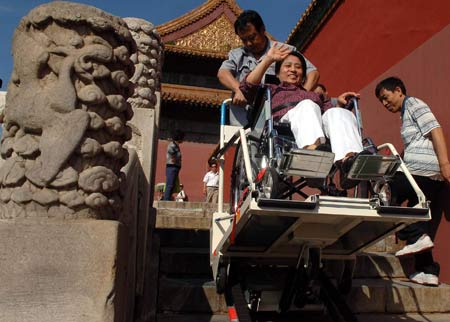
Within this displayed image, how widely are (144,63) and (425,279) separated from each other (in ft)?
10.4

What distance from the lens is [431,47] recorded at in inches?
161

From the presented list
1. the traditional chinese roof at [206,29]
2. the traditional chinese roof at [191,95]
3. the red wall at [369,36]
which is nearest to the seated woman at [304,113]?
the red wall at [369,36]

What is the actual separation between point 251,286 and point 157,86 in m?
2.58

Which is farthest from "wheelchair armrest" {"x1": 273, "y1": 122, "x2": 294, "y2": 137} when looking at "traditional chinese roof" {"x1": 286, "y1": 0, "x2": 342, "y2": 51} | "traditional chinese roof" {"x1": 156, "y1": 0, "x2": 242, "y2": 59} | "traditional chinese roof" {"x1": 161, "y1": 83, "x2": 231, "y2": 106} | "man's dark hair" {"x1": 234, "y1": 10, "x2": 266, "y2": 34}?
"traditional chinese roof" {"x1": 156, "y1": 0, "x2": 242, "y2": 59}

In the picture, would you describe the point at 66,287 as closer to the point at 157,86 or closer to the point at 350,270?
the point at 350,270

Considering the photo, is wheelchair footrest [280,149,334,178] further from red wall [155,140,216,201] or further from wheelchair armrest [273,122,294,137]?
red wall [155,140,216,201]

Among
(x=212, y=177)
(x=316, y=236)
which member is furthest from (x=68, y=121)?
(x=212, y=177)

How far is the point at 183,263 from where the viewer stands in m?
3.53

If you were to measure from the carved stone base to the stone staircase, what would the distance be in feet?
4.14

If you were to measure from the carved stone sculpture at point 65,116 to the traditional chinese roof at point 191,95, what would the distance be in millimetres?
11978

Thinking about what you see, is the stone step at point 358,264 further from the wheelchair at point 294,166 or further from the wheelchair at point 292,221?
the wheelchair at point 294,166

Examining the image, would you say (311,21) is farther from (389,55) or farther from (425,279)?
(425,279)

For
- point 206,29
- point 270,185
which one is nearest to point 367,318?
point 270,185

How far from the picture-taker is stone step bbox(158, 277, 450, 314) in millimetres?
3016
